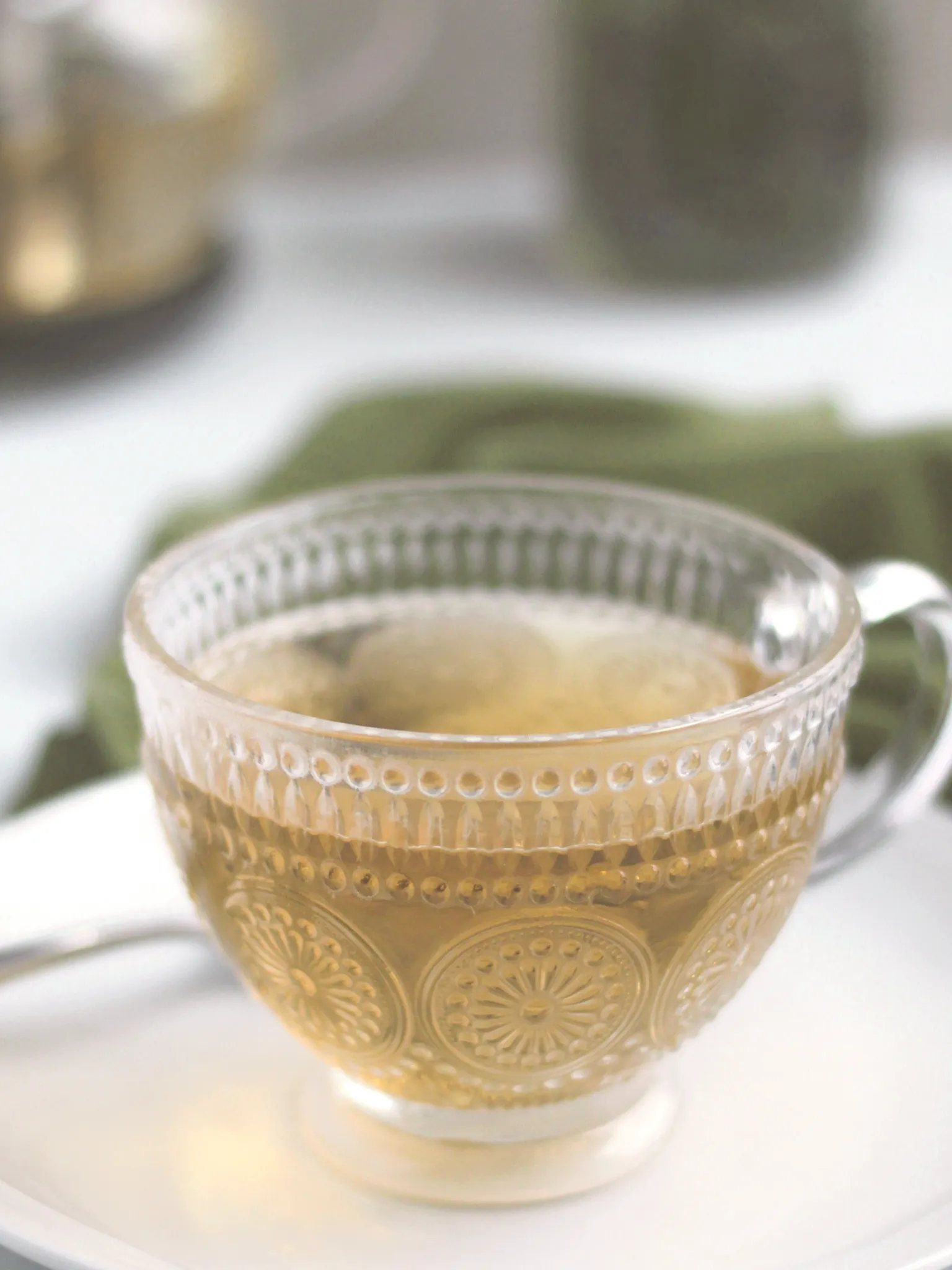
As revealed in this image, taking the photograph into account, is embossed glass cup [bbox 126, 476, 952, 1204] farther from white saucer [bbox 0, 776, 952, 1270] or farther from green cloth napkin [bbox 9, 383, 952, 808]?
green cloth napkin [bbox 9, 383, 952, 808]

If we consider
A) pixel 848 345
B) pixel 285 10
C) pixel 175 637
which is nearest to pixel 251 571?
pixel 175 637

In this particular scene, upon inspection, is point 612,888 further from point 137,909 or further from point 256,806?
point 137,909

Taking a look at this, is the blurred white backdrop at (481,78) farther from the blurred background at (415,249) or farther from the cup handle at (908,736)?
the cup handle at (908,736)

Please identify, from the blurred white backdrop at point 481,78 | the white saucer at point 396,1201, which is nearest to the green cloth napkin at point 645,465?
the white saucer at point 396,1201

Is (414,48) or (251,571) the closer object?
(251,571)

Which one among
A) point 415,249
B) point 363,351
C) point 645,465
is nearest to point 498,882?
point 645,465

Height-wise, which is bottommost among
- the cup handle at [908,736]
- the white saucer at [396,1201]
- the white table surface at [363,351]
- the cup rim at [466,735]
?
the white table surface at [363,351]

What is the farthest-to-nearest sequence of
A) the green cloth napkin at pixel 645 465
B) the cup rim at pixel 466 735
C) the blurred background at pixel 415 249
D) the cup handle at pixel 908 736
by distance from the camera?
the blurred background at pixel 415 249
the green cloth napkin at pixel 645 465
the cup handle at pixel 908 736
the cup rim at pixel 466 735
